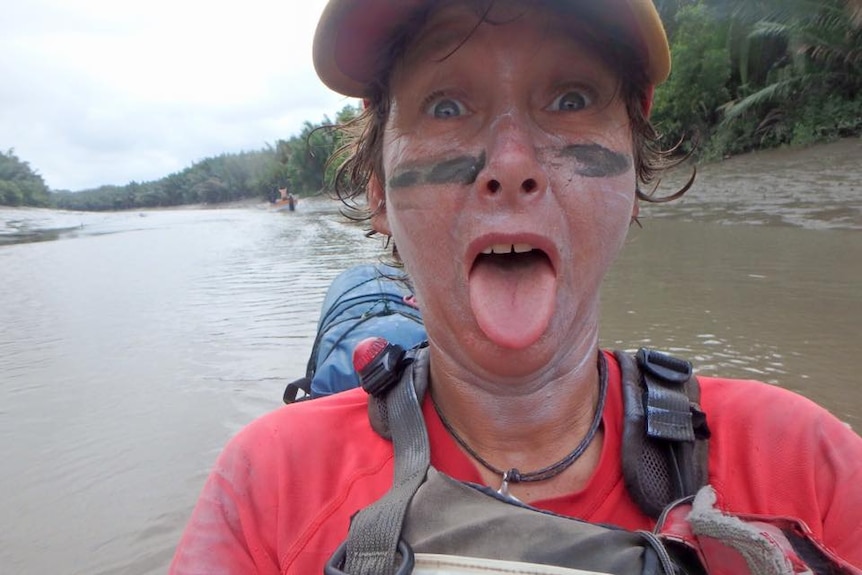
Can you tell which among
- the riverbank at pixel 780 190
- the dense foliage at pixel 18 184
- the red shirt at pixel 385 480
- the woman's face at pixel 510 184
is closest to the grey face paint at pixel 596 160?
the woman's face at pixel 510 184

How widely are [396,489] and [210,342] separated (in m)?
5.90

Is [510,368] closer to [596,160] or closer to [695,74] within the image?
[596,160]

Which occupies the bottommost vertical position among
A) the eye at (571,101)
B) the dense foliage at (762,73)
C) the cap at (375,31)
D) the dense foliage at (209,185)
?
the dense foliage at (209,185)

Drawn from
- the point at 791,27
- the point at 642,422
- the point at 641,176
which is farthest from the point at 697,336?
the point at 791,27

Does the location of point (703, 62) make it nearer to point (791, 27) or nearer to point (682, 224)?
point (791, 27)

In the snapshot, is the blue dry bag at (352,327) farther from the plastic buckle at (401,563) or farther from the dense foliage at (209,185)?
the dense foliage at (209,185)

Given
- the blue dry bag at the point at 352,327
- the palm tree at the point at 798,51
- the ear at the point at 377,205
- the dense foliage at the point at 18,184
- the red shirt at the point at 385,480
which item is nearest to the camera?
the red shirt at the point at 385,480

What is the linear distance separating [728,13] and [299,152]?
120 feet

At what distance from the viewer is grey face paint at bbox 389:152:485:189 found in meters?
1.25

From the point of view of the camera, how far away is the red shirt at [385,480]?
1134 mm

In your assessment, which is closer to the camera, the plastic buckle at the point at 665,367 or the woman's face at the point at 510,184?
the woman's face at the point at 510,184

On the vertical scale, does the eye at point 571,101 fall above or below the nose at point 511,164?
above

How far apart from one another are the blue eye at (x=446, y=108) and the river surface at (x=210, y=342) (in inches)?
106

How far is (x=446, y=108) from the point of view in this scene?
4.35 feet
